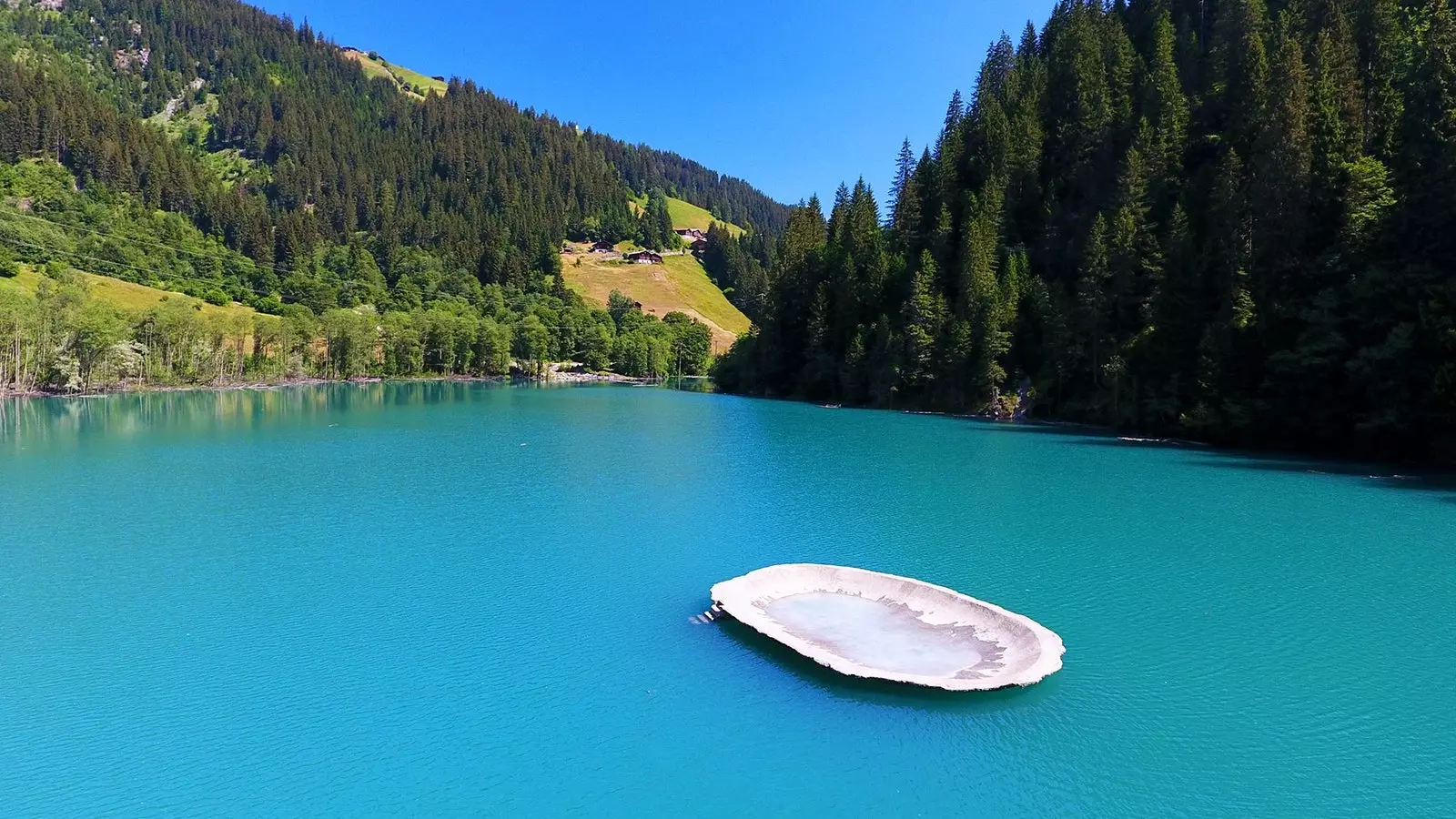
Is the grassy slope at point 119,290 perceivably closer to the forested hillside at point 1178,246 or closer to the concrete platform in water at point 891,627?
the forested hillside at point 1178,246

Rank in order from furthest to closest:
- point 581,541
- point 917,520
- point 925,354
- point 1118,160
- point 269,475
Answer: point 925,354, point 1118,160, point 269,475, point 917,520, point 581,541

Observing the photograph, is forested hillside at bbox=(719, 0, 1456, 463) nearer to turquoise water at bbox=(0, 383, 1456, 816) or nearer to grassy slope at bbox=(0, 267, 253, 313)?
turquoise water at bbox=(0, 383, 1456, 816)

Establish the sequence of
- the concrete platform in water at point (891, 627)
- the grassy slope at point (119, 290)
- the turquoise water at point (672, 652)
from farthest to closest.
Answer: the grassy slope at point (119, 290)
the concrete platform in water at point (891, 627)
the turquoise water at point (672, 652)

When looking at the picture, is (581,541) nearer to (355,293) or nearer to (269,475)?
(269,475)

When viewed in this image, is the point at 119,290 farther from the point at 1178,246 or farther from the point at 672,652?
the point at 1178,246

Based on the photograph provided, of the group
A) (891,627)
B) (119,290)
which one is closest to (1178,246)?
(891,627)

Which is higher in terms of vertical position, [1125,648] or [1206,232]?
[1206,232]

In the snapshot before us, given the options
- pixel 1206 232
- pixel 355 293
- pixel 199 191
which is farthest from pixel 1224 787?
pixel 199 191

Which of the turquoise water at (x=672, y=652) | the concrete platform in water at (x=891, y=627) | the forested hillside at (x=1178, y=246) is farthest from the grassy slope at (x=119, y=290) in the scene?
the concrete platform in water at (x=891, y=627)
